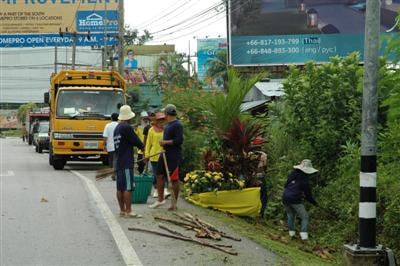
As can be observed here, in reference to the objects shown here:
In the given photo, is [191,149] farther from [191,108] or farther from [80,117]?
[80,117]

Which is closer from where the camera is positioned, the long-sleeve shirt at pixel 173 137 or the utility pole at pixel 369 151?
the utility pole at pixel 369 151

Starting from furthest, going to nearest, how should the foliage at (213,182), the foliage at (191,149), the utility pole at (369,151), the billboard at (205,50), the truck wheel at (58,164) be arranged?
→ the billboard at (205,50) → the truck wheel at (58,164) → the foliage at (191,149) → the foliage at (213,182) → the utility pole at (369,151)

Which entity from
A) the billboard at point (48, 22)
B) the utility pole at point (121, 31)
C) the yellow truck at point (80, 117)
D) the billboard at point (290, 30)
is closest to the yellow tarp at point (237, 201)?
the yellow truck at point (80, 117)

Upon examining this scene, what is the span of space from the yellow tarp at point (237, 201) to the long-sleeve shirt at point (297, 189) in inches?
46.5

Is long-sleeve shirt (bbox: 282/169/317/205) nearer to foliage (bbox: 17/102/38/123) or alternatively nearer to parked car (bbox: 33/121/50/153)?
parked car (bbox: 33/121/50/153)

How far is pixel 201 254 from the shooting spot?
302 inches

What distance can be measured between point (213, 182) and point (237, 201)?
56 cm

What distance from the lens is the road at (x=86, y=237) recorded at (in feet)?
24.6

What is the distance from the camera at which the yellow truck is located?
1898cm

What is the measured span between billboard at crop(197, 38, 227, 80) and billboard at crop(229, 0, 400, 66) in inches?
1114

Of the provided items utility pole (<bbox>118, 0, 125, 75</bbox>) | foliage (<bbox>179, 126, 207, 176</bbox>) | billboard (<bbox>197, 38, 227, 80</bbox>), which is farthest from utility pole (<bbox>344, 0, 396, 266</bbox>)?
billboard (<bbox>197, 38, 227, 80</bbox>)

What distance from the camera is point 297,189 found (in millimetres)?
10297

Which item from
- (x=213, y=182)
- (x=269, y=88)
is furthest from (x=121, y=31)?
Answer: (x=213, y=182)

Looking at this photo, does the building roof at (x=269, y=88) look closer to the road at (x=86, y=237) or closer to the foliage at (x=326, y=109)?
the foliage at (x=326, y=109)
